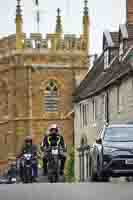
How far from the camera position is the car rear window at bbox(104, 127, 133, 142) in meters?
28.1

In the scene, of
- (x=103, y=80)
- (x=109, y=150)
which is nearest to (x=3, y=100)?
(x=103, y=80)

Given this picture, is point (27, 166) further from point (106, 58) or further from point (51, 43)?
point (51, 43)

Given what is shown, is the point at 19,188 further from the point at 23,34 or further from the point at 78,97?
the point at 23,34

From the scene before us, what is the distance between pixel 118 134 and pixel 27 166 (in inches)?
136

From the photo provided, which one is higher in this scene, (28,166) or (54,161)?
(54,161)

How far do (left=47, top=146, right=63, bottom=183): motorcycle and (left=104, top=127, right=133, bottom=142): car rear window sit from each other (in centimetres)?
134

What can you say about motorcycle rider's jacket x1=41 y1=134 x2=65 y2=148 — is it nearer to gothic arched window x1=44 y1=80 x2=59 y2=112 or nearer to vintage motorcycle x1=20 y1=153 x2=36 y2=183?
vintage motorcycle x1=20 y1=153 x2=36 y2=183

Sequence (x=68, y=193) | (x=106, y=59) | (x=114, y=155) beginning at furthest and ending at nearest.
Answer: (x=106, y=59) < (x=114, y=155) < (x=68, y=193)

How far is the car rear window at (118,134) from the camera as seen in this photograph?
28.1 m

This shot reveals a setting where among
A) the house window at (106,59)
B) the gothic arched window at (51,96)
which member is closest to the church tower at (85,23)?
the gothic arched window at (51,96)

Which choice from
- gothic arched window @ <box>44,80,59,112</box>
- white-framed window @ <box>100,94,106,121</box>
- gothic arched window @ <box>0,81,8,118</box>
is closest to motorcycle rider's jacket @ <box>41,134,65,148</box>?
white-framed window @ <box>100,94,106,121</box>

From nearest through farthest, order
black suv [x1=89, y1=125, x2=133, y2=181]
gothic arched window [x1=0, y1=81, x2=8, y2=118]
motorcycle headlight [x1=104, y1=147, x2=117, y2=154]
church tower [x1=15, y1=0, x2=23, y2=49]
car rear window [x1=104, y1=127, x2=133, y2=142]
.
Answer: black suv [x1=89, y1=125, x2=133, y2=181], motorcycle headlight [x1=104, y1=147, x2=117, y2=154], car rear window [x1=104, y1=127, x2=133, y2=142], church tower [x1=15, y1=0, x2=23, y2=49], gothic arched window [x1=0, y1=81, x2=8, y2=118]

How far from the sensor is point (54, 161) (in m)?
Answer: 28.4

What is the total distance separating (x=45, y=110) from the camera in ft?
292
